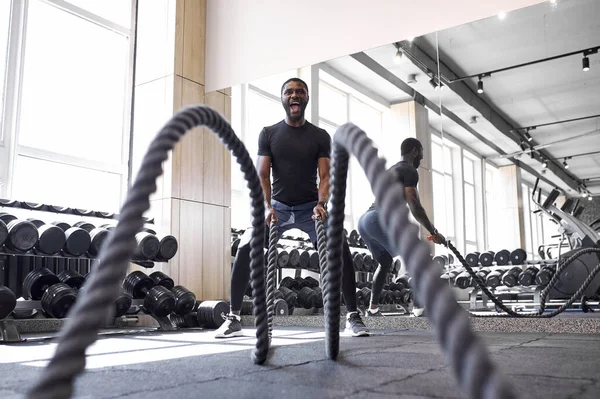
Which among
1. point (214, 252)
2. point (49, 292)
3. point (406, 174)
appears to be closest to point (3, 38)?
point (49, 292)

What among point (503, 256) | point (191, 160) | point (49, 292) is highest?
point (191, 160)

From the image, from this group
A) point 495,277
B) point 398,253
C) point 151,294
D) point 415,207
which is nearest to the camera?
point 398,253

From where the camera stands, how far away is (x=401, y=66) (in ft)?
15.8

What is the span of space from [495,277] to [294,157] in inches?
122

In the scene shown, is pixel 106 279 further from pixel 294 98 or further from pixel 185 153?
pixel 185 153

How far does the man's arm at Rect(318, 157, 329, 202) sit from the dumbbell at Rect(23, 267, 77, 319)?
6.06ft

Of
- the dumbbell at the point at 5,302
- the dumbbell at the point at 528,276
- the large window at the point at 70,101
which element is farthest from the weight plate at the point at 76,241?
the dumbbell at the point at 528,276

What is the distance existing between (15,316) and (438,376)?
133 inches

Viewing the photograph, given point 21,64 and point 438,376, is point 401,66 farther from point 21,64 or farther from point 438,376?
point 438,376

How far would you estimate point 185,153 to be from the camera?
4.89 metres

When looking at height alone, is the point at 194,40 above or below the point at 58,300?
above

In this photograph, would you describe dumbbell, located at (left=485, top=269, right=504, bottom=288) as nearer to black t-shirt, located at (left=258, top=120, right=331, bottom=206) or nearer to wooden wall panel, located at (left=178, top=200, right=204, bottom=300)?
wooden wall panel, located at (left=178, top=200, right=204, bottom=300)

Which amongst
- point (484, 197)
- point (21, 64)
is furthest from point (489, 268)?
point (21, 64)

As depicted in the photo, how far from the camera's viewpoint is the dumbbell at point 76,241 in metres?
3.68
